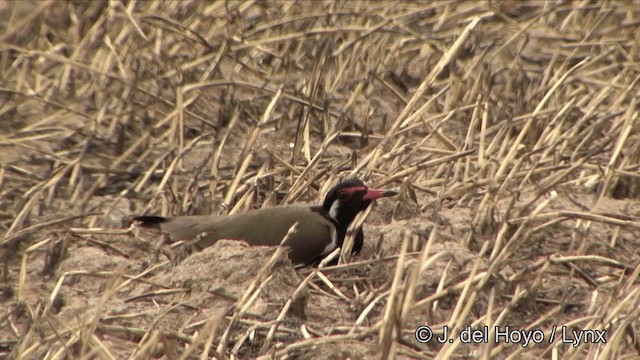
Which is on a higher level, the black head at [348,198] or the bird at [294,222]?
the black head at [348,198]

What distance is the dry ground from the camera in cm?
492

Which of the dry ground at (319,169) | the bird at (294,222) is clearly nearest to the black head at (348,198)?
the bird at (294,222)

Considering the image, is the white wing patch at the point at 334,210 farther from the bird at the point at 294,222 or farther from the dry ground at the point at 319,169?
the dry ground at the point at 319,169

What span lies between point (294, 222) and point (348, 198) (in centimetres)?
29

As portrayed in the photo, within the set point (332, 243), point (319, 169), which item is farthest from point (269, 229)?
point (319, 169)

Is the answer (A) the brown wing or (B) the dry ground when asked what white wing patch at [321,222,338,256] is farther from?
(B) the dry ground

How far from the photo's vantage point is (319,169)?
6.79 metres

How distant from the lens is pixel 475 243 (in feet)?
19.3

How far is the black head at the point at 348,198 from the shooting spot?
19.7ft

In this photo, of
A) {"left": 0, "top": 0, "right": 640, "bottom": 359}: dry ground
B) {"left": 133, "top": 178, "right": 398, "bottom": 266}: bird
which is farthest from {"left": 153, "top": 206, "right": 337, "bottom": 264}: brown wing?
{"left": 0, "top": 0, "right": 640, "bottom": 359}: dry ground

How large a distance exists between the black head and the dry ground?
0.15 meters

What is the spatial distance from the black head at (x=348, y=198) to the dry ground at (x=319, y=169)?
0.15 m

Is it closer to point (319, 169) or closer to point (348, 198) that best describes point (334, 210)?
point (348, 198)

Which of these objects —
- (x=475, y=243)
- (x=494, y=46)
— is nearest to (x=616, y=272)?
(x=475, y=243)
